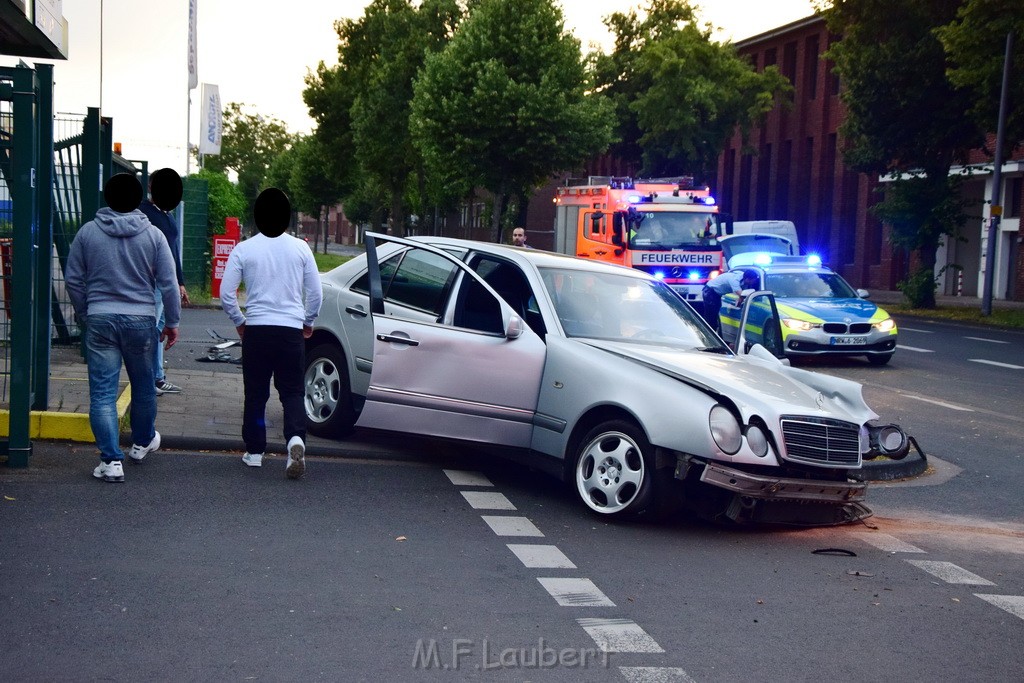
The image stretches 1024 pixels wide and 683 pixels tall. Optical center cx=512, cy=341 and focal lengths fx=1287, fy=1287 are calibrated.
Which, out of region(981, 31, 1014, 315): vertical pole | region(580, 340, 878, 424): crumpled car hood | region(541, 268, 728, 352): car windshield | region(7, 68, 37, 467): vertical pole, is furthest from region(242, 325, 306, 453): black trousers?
region(981, 31, 1014, 315): vertical pole

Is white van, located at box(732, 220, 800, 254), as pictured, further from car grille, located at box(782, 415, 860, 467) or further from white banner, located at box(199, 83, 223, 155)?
car grille, located at box(782, 415, 860, 467)

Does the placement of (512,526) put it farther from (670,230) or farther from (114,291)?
(670,230)

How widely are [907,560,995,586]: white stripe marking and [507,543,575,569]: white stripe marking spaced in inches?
77.5

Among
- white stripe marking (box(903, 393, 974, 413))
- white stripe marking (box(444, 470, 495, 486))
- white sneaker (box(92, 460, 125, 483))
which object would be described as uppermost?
white sneaker (box(92, 460, 125, 483))

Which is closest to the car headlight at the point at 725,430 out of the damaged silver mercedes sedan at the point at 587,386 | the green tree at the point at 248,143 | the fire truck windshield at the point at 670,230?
the damaged silver mercedes sedan at the point at 587,386

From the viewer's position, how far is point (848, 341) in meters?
19.1

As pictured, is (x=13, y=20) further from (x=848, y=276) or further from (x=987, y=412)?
(x=848, y=276)

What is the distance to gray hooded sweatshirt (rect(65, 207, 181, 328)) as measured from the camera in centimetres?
Result: 791

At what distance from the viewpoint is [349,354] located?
948cm

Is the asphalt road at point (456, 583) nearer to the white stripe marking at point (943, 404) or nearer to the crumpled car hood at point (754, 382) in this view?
the crumpled car hood at point (754, 382)

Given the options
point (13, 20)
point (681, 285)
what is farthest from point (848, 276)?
point (13, 20)

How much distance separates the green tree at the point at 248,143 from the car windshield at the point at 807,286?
230ft

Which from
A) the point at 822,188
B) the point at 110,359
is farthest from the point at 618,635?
the point at 822,188

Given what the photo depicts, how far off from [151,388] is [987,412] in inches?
394
